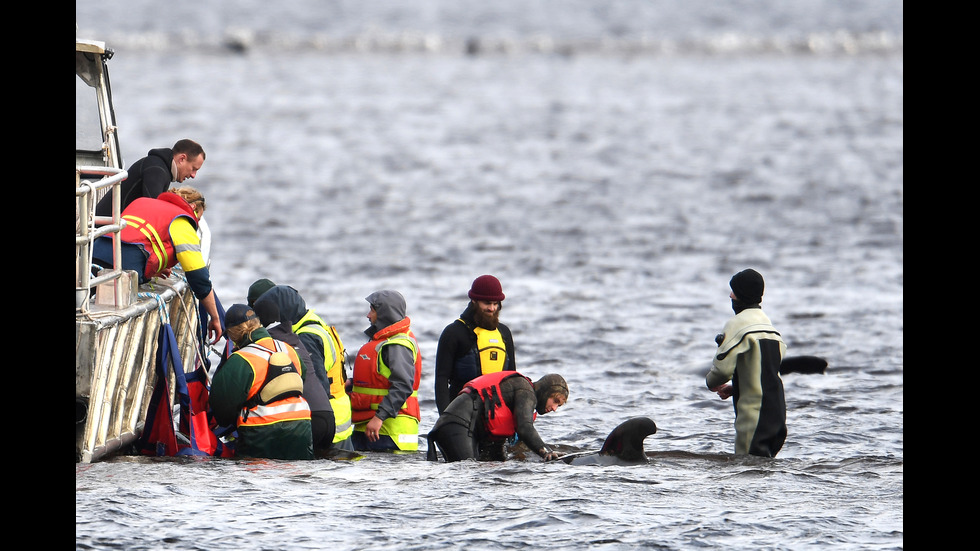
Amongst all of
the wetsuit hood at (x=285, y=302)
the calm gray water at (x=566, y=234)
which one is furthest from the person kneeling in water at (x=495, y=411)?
the wetsuit hood at (x=285, y=302)

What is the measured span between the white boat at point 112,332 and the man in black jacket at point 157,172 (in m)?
0.25

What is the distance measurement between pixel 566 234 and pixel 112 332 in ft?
64.6

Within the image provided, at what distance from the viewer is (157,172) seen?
36.7ft

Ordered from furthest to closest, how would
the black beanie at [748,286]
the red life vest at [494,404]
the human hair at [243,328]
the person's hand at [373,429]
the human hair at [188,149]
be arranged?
the human hair at [188,149], the person's hand at [373,429], the black beanie at [748,286], the red life vest at [494,404], the human hair at [243,328]

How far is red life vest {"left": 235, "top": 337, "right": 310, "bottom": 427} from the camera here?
979 centimetres

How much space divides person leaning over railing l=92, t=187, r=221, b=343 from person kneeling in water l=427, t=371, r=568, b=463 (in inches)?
89.3

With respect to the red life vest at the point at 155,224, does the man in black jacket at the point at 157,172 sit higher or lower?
higher

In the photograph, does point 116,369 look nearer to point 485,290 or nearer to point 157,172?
point 157,172

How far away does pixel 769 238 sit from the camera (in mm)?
28656

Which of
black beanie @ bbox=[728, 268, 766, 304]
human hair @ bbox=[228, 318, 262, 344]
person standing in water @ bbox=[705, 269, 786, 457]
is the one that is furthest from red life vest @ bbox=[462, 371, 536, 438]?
black beanie @ bbox=[728, 268, 766, 304]

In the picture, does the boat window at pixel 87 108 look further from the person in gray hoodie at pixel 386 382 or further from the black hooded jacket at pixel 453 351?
the black hooded jacket at pixel 453 351

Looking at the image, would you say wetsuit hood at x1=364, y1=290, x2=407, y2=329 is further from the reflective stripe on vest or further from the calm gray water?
the calm gray water

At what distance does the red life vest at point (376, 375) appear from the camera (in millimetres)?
10922
